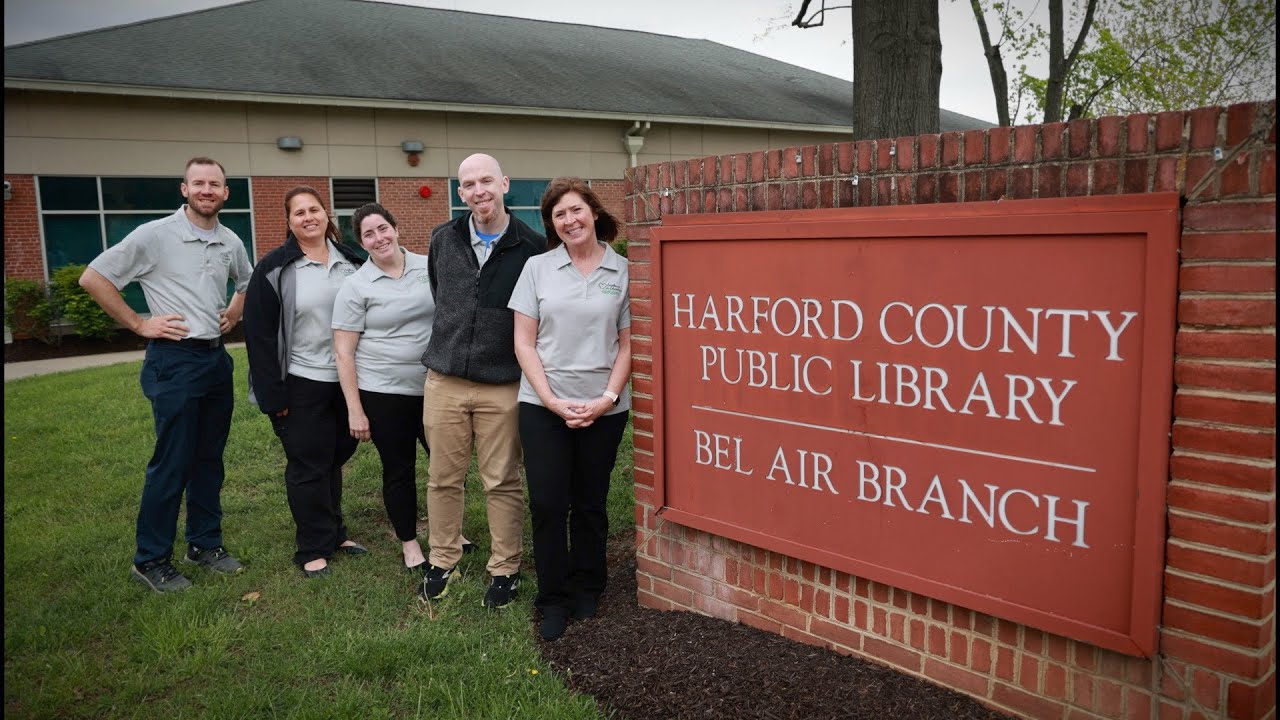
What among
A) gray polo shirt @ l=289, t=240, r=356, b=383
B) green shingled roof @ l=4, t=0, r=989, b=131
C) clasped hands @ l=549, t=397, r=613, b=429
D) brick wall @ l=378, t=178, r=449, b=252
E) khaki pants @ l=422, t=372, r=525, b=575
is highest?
green shingled roof @ l=4, t=0, r=989, b=131

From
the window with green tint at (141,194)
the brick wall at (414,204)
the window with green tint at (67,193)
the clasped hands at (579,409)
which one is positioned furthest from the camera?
the brick wall at (414,204)

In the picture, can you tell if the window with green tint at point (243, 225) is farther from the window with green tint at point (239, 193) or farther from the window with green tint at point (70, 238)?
the window with green tint at point (70, 238)

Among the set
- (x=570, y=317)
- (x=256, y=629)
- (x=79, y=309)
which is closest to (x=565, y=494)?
(x=570, y=317)

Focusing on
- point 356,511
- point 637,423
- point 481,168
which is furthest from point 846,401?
point 356,511

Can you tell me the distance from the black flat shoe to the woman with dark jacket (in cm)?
18

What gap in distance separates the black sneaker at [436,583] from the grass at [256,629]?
65mm

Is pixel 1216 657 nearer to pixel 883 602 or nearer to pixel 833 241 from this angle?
pixel 883 602

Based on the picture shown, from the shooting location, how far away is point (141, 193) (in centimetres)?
1441

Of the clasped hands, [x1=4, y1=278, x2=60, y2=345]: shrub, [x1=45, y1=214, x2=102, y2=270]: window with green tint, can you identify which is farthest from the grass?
[x1=45, y1=214, x2=102, y2=270]: window with green tint

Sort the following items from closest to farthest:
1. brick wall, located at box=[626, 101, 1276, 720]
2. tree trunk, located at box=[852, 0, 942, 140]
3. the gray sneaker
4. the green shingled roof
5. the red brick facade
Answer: brick wall, located at box=[626, 101, 1276, 720] < the gray sneaker < tree trunk, located at box=[852, 0, 942, 140] < the green shingled roof < the red brick facade

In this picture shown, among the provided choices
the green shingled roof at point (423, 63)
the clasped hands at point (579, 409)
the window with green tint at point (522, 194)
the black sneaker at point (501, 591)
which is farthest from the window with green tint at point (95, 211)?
the clasped hands at point (579, 409)

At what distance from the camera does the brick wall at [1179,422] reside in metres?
2.25

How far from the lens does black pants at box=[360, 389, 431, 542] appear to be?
4375mm

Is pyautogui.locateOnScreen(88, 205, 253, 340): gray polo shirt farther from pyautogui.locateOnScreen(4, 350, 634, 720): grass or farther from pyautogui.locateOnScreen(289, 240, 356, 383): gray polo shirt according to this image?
pyautogui.locateOnScreen(4, 350, 634, 720): grass
